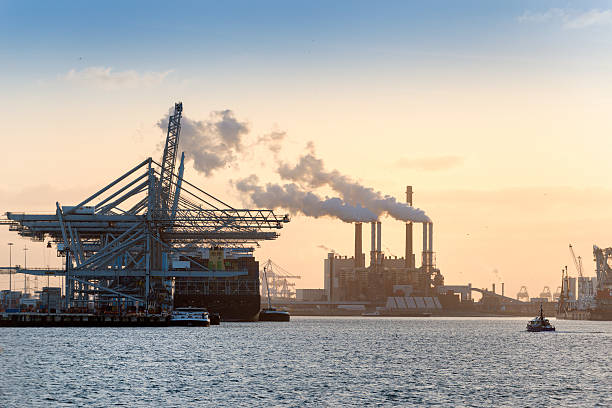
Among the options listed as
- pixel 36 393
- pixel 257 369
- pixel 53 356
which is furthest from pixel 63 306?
pixel 36 393

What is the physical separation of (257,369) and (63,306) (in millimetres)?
118037

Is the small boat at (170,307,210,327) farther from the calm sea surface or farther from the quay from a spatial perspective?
the calm sea surface

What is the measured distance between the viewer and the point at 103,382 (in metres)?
74.4

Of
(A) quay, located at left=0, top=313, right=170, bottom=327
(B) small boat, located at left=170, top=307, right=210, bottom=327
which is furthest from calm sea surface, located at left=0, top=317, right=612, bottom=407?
(B) small boat, located at left=170, top=307, right=210, bottom=327

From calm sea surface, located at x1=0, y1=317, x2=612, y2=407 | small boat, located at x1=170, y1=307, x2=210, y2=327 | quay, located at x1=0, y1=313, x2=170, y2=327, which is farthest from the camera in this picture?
small boat, located at x1=170, y1=307, x2=210, y2=327

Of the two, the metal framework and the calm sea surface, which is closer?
the calm sea surface

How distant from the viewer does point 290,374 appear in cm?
8156

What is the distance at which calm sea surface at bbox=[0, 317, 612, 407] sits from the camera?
65500mm

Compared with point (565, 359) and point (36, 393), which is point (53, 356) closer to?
point (36, 393)

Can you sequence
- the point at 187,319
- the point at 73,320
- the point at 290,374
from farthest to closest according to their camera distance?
the point at 187,319, the point at 73,320, the point at 290,374

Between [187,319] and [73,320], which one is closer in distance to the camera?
[73,320]

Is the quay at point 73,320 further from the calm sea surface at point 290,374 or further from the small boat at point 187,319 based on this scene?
the calm sea surface at point 290,374

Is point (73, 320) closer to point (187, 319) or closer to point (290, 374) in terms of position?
point (187, 319)

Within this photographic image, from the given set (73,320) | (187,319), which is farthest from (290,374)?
(73,320)
